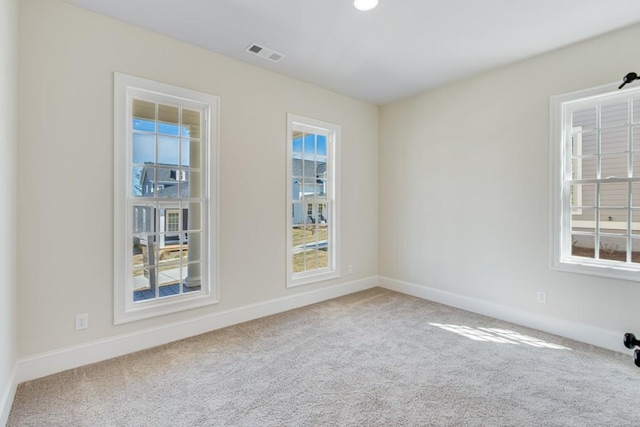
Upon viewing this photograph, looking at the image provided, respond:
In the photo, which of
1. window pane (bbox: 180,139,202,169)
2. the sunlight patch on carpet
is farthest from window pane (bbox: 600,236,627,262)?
window pane (bbox: 180,139,202,169)

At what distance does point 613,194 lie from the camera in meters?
3.05

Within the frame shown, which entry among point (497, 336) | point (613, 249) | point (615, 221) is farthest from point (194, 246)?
point (615, 221)

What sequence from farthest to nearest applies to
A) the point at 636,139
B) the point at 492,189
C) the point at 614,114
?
the point at 492,189, the point at 614,114, the point at 636,139

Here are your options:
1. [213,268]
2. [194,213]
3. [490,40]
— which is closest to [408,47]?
[490,40]

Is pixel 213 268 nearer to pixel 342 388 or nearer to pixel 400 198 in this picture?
pixel 342 388

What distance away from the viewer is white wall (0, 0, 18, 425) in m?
1.81

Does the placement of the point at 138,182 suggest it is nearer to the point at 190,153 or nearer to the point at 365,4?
the point at 190,153

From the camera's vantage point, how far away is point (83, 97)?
2459 mm

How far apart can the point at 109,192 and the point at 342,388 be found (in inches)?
95.5

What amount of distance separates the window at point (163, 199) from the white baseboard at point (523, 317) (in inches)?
109

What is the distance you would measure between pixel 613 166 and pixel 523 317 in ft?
5.73

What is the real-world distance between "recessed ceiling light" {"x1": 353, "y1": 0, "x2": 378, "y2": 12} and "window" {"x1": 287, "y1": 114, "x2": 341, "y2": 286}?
1568 mm

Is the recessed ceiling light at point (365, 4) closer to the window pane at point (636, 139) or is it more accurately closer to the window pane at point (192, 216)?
the window pane at point (192, 216)

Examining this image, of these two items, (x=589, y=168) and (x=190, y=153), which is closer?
(x=190, y=153)
